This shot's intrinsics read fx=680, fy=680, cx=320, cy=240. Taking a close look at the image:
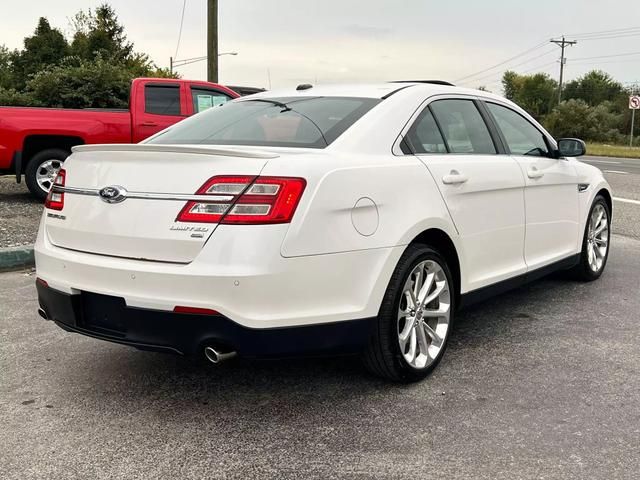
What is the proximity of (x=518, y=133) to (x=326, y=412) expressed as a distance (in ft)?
8.53

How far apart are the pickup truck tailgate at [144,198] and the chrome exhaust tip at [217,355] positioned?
15.9 inches

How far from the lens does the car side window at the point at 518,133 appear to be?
15.1ft

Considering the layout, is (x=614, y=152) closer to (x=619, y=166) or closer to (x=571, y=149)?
(x=619, y=166)

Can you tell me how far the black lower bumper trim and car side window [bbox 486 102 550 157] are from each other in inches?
Result: 82.9

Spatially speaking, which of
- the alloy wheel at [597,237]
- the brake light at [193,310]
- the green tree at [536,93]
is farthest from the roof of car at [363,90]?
the green tree at [536,93]

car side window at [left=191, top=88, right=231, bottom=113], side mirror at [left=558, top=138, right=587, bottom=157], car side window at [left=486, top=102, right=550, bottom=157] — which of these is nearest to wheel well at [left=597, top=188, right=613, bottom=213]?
side mirror at [left=558, top=138, right=587, bottom=157]

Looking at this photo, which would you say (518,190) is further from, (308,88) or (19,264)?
(19,264)

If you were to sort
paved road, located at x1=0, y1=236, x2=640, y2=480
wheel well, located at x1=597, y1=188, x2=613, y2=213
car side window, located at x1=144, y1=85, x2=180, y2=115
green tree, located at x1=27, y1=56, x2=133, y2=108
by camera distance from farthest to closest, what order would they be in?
1. green tree, located at x1=27, y1=56, x2=133, y2=108
2. car side window, located at x1=144, y1=85, x2=180, y2=115
3. wheel well, located at x1=597, y1=188, x2=613, y2=213
4. paved road, located at x1=0, y1=236, x2=640, y2=480

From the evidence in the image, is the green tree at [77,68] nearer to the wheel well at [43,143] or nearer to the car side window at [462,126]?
the wheel well at [43,143]

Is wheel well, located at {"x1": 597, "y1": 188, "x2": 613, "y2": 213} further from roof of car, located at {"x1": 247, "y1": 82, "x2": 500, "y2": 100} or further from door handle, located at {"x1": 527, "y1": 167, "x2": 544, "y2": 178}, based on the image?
roof of car, located at {"x1": 247, "y1": 82, "x2": 500, "y2": 100}

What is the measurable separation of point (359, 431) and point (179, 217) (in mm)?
1233

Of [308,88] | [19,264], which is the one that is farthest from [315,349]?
[19,264]

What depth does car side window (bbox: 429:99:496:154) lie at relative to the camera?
400 cm

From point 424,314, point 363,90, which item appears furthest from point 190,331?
point 363,90
